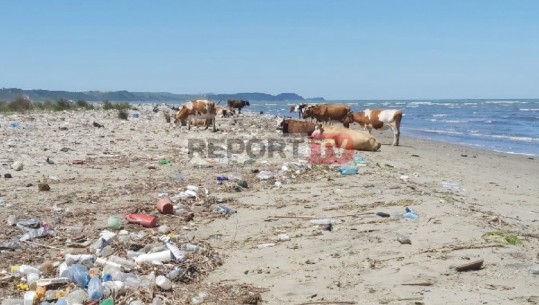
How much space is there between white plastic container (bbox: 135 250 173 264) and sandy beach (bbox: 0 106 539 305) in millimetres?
363

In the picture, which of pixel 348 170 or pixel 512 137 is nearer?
pixel 348 170

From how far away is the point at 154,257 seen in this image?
4.33m

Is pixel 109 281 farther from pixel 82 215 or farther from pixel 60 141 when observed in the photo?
pixel 60 141

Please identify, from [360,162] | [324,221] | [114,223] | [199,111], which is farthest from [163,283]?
[199,111]

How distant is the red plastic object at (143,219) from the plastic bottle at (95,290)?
182 centimetres

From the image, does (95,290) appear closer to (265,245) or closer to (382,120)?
(265,245)

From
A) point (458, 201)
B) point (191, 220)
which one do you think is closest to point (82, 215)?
point (191, 220)

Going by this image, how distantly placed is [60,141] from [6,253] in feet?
26.1

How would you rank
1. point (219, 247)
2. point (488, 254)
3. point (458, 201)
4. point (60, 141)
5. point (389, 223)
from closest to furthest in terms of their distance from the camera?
point (488, 254), point (219, 247), point (389, 223), point (458, 201), point (60, 141)

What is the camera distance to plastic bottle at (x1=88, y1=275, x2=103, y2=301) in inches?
137

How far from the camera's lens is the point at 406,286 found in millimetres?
3752

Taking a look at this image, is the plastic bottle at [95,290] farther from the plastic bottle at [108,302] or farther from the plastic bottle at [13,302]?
the plastic bottle at [13,302]

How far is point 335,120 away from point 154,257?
15.3 m

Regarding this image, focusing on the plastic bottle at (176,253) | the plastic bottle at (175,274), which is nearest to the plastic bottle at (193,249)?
the plastic bottle at (176,253)
